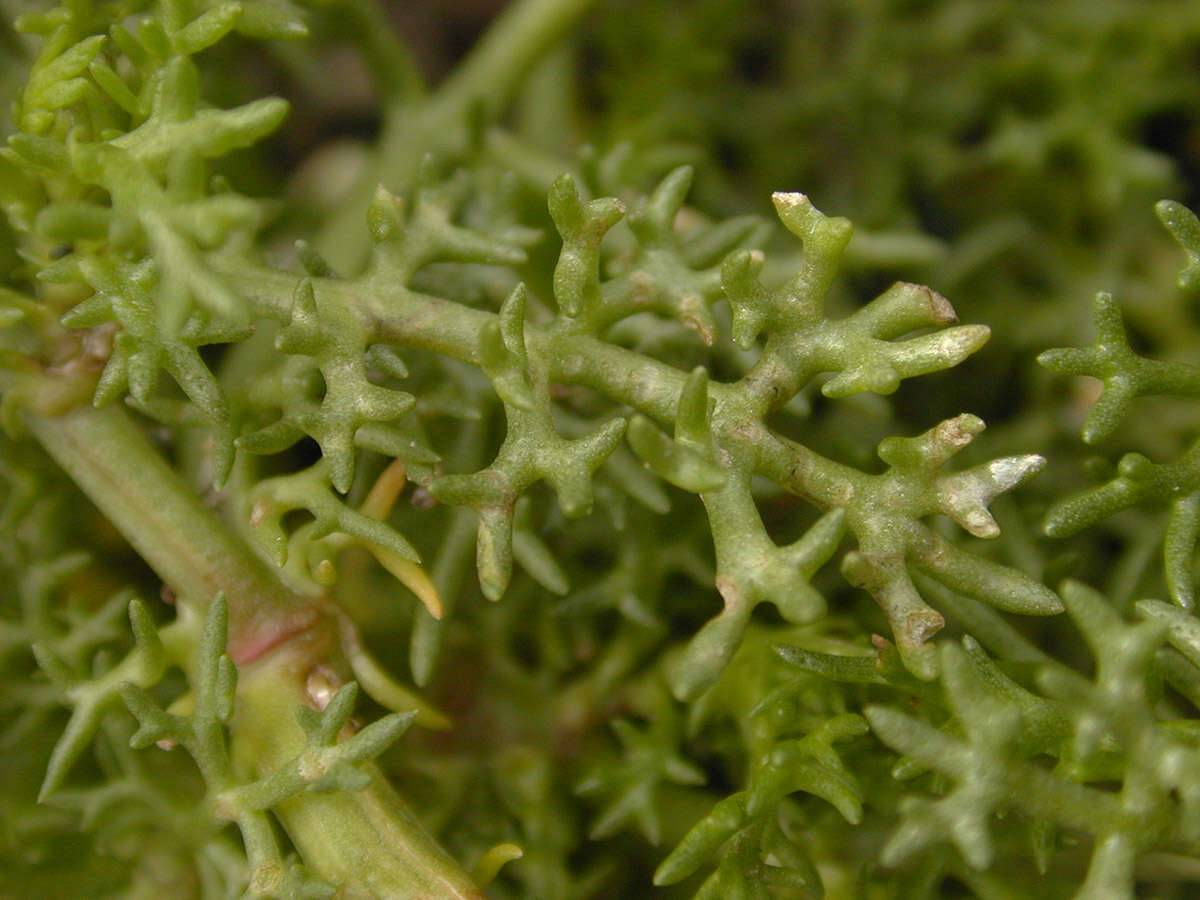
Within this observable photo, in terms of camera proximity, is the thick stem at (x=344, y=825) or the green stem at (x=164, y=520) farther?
the green stem at (x=164, y=520)

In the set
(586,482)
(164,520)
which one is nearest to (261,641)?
(164,520)

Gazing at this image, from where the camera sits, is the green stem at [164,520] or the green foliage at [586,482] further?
the green stem at [164,520]

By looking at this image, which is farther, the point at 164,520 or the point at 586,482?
the point at 164,520

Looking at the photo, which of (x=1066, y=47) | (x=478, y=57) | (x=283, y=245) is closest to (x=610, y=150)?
(x=478, y=57)

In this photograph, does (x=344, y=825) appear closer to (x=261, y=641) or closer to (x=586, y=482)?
(x=261, y=641)

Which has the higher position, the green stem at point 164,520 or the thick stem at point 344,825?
the green stem at point 164,520

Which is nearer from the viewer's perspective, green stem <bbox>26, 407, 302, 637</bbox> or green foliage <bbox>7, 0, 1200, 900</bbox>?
green foliage <bbox>7, 0, 1200, 900</bbox>

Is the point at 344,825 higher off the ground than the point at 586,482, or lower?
lower

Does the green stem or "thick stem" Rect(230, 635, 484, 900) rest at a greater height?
the green stem
